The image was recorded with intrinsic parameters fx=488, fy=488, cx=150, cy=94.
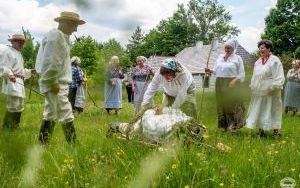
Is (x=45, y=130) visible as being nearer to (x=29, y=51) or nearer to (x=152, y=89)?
(x=152, y=89)

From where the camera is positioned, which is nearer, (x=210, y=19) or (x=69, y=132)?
(x=210, y=19)

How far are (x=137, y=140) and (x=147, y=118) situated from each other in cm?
85

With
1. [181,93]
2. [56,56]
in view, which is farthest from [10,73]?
[181,93]

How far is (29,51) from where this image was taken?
686 millimetres

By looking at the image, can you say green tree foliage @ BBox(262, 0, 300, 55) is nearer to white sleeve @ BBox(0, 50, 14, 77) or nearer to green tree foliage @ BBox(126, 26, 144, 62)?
green tree foliage @ BBox(126, 26, 144, 62)

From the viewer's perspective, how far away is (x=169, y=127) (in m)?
4.16

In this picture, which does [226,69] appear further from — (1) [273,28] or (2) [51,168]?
(1) [273,28]

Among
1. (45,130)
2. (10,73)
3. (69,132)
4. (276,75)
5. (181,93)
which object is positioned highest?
(276,75)

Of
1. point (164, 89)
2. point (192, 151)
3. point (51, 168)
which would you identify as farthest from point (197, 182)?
point (164, 89)

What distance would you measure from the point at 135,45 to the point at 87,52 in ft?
0.31

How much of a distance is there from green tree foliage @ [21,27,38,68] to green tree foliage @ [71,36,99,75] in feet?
0.18

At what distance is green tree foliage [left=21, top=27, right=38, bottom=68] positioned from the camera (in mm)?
666

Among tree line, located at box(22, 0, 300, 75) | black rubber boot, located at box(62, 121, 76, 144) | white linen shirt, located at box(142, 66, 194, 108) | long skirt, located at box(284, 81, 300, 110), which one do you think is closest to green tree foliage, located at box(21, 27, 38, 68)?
tree line, located at box(22, 0, 300, 75)

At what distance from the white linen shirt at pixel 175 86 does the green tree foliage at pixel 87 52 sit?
4.81 m
